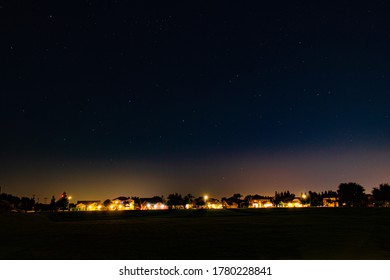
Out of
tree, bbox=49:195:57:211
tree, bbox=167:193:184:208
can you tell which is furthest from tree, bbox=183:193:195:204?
tree, bbox=49:195:57:211

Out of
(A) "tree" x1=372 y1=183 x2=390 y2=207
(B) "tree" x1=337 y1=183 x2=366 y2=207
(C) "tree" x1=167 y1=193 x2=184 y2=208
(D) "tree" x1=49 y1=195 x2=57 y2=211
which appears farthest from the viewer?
(C) "tree" x1=167 y1=193 x2=184 y2=208

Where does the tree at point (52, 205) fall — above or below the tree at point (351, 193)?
below

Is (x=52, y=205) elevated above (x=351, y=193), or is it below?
below

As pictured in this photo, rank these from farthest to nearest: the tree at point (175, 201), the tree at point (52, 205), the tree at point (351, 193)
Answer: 1. the tree at point (175, 201)
2. the tree at point (52, 205)
3. the tree at point (351, 193)

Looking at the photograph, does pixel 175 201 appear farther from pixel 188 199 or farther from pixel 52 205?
pixel 52 205

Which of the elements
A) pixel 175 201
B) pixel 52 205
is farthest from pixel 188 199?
pixel 52 205

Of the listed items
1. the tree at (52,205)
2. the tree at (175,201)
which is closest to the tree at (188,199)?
the tree at (175,201)

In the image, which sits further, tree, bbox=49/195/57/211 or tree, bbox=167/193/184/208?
tree, bbox=167/193/184/208

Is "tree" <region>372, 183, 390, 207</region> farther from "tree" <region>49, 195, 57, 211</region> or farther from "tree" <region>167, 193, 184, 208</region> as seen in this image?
"tree" <region>49, 195, 57, 211</region>

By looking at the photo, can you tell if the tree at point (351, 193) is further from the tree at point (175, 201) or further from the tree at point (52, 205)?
the tree at point (52, 205)
